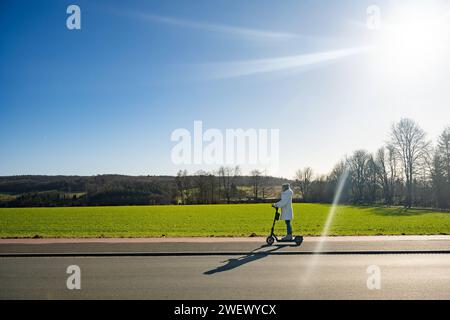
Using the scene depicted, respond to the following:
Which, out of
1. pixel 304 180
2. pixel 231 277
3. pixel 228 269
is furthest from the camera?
pixel 304 180

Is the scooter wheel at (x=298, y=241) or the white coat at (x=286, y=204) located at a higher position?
the white coat at (x=286, y=204)

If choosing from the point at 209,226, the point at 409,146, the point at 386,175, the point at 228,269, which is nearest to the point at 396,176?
the point at 386,175

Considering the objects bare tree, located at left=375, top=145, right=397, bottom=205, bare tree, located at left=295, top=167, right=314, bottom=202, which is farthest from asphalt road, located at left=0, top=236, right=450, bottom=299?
bare tree, located at left=295, top=167, right=314, bottom=202

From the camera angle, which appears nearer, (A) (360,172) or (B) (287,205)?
(B) (287,205)

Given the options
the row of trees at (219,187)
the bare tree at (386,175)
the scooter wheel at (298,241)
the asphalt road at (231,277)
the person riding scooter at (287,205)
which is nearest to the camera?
the asphalt road at (231,277)

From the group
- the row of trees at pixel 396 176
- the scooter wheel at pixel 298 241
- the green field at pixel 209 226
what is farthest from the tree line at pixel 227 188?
the scooter wheel at pixel 298 241

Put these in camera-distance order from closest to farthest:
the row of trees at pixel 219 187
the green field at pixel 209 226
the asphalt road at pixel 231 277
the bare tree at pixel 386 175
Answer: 1. the asphalt road at pixel 231 277
2. the green field at pixel 209 226
3. the bare tree at pixel 386 175
4. the row of trees at pixel 219 187

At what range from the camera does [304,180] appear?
10381 centimetres

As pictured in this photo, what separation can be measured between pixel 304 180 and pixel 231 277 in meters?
99.5

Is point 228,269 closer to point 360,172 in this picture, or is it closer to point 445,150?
point 445,150

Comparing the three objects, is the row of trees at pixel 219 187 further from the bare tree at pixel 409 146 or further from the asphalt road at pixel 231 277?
the asphalt road at pixel 231 277

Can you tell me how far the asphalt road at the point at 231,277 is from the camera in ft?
20.3

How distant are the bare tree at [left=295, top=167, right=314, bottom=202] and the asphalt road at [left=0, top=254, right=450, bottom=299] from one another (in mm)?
89685
